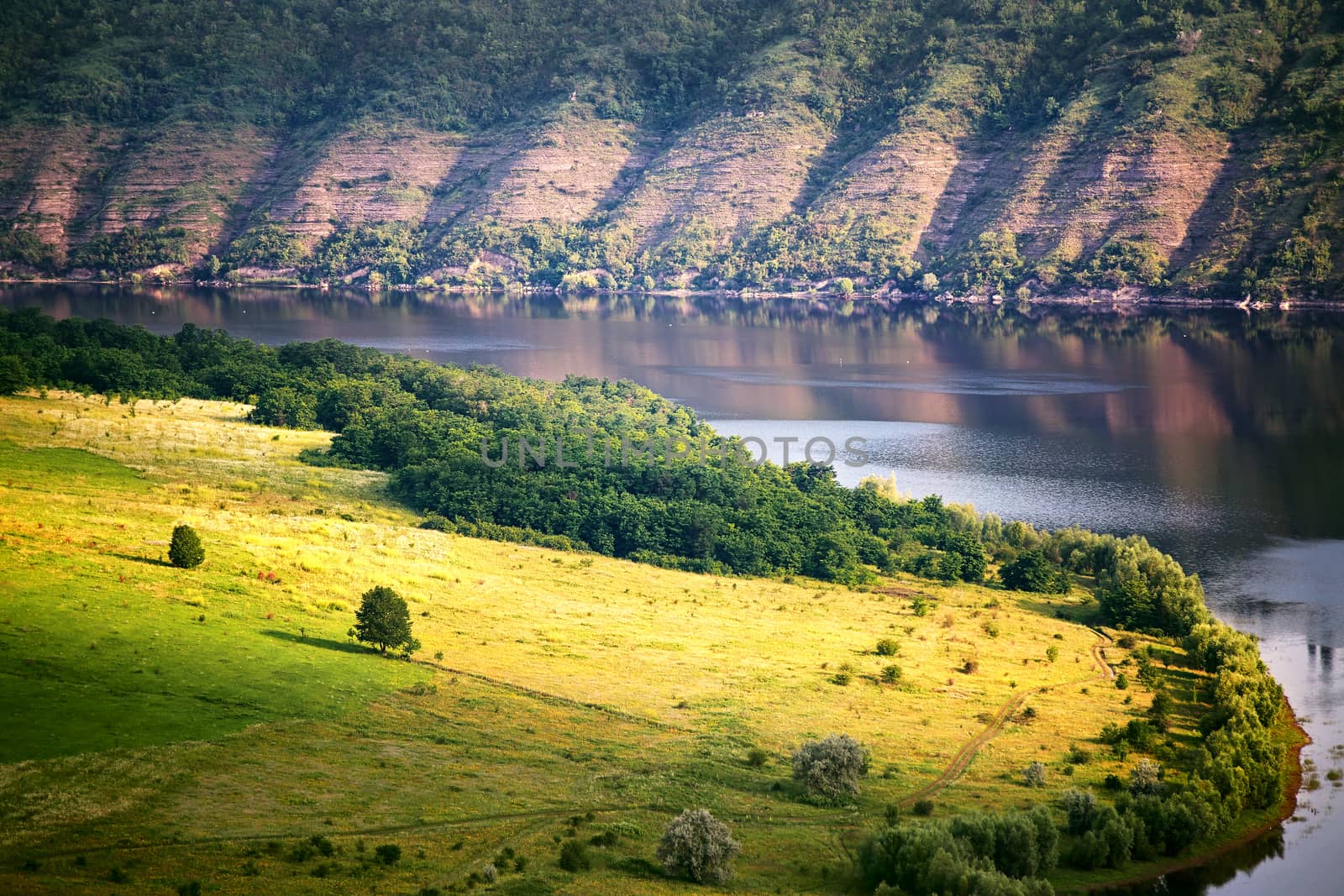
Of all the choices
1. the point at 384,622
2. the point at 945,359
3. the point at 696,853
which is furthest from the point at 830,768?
the point at 945,359

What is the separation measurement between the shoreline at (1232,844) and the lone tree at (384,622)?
2440 centimetres

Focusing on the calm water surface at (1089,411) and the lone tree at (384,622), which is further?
the calm water surface at (1089,411)

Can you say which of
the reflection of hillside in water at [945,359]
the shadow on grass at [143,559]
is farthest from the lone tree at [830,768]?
the reflection of hillside in water at [945,359]

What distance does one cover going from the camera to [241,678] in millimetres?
43625

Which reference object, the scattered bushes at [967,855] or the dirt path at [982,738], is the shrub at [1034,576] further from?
the scattered bushes at [967,855]

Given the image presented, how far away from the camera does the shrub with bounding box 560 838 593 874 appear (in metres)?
33.5

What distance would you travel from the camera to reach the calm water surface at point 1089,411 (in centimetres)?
6462

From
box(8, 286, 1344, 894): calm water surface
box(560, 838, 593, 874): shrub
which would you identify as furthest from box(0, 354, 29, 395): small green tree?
box(560, 838, 593, 874): shrub

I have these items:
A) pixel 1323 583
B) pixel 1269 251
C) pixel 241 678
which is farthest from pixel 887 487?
pixel 1269 251

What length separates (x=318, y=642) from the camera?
49.4m

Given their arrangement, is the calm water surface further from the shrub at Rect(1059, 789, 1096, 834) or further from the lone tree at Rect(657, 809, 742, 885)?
the lone tree at Rect(657, 809, 742, 885)

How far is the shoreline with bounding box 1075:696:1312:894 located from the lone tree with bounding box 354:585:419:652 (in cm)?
2440

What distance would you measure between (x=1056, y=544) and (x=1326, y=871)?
35486 millimetres

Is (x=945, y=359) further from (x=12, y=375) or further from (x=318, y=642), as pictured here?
(x=318, y=642)
